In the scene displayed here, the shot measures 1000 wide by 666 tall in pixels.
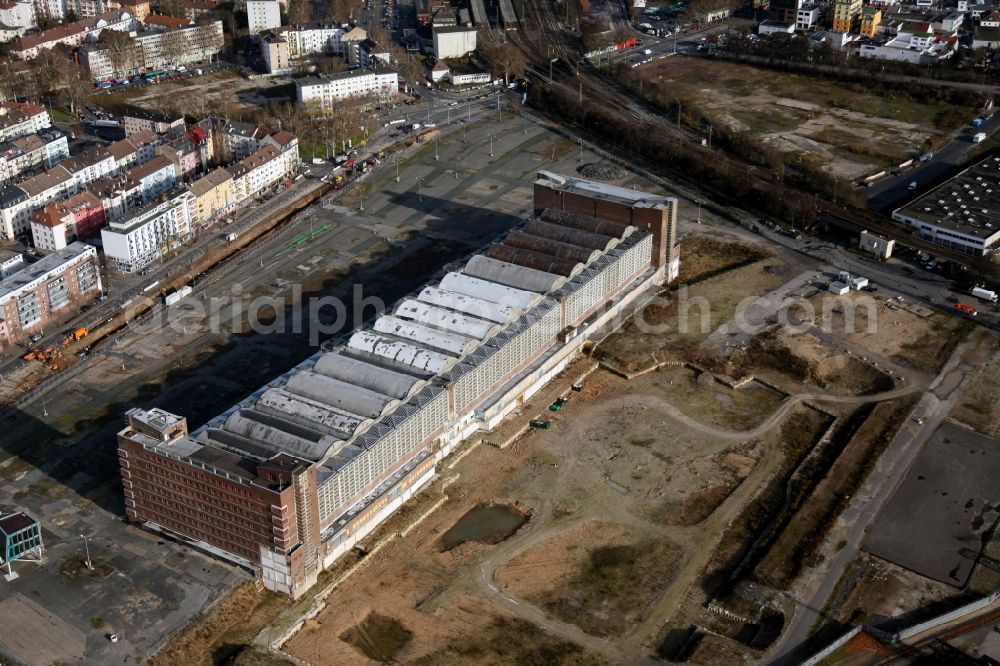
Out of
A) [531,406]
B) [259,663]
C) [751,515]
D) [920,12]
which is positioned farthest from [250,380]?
[920,12]

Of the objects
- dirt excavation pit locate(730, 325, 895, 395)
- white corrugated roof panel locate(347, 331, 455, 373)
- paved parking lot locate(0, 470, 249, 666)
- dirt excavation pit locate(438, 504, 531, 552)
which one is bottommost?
dirt excavation pit locate(438, 504, 531, 552)

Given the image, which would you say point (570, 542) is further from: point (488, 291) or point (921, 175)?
point (921, 175)

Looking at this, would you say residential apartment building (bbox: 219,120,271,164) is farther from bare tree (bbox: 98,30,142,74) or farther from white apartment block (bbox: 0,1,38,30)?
white apartment block (bbox: 0,1,38,30)

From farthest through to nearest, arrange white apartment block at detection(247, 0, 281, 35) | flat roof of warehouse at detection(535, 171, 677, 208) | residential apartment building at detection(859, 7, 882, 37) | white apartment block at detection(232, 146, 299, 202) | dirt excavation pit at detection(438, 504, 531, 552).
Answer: residential apartment building at detection(859, 7, 882, 37)
white apartment block at detection(247, 0, 281, 35)
white apartment block at detection(232, 146, 299, 202)
flat roof of warehouse at detection(535, 171, 677, 208)
dirt excavation pit at detection(438, 504, 531, 552)

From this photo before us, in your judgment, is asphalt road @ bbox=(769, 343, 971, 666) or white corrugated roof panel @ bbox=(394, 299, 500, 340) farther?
white corrugated roof panel @ bbox=(394, 299, 500, 340)

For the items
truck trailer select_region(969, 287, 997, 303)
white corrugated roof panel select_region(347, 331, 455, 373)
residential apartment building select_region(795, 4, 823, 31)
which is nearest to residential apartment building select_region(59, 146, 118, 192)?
white corrugated roof panel select_region(347, 331, 455, 373)

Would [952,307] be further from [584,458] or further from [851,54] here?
[851,54]

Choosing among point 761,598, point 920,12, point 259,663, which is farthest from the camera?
point 920,12
